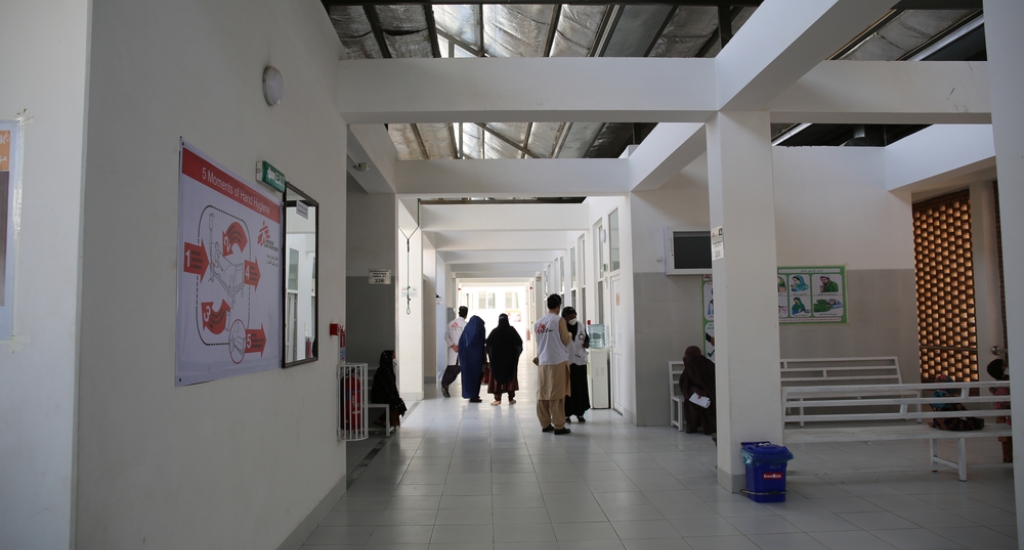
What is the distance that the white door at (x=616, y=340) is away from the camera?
25.0ft

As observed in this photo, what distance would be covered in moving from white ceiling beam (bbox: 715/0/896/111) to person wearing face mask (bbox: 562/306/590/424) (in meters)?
3.41

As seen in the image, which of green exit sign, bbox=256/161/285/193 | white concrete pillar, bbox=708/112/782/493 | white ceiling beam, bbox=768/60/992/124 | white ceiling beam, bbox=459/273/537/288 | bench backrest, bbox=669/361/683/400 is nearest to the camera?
green exit sign, bbox=256/161/285/193

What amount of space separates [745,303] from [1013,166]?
86.6 inches

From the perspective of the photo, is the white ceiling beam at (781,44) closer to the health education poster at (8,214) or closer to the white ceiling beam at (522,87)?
the white ceiling beam at (522,87)

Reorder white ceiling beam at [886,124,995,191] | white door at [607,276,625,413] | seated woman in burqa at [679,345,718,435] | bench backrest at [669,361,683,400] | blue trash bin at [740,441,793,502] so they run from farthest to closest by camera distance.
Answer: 1. white door at [607,276,625,413]
2. bench backrest at [669,361,683,400]
3. seated woman in burqa at [679,345,718,435]
4. white ceiling beam at [886,124,995,191]
5. blue trash bin at [740,441,793,502]

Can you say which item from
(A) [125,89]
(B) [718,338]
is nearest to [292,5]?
(A) [125,89]

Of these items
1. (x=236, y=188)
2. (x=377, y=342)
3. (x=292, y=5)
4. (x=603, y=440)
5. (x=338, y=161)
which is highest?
(x=292, y=5)

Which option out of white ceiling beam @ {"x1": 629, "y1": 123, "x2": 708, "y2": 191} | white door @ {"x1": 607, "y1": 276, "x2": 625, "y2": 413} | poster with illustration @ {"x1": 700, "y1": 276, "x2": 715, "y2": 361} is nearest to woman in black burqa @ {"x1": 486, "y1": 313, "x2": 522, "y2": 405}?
white door @ {"x1": 607, "y1": 276, "x2": 625, "y2": 413}

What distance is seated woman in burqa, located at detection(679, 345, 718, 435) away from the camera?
6.14 m

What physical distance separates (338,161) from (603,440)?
12.1 feet

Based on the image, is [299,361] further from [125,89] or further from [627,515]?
[627,515]

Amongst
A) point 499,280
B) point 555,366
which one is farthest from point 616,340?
point 499,280

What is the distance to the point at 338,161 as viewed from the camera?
14.2 feet

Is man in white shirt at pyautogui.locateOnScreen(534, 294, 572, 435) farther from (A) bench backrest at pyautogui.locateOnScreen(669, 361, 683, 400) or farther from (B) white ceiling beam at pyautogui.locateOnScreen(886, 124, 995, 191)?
(B) white ceiling beam at pyautogui.locateOnScreen(886, 124, 995, 191)
